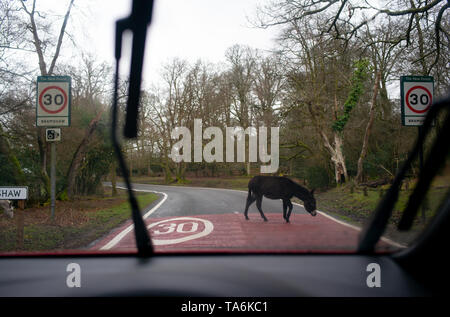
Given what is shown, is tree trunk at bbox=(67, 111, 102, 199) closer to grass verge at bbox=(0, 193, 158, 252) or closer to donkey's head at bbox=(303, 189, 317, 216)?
grass verge at bbox=(0, 193, 158, 252)

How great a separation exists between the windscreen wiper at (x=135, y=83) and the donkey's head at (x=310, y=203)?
268cm

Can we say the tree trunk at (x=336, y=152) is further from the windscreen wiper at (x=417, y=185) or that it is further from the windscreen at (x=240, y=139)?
the windscreen wiper at (x=417, y=185)

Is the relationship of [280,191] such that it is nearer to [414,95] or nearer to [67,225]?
[414,95]

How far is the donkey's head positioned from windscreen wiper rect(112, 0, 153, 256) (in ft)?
8.81

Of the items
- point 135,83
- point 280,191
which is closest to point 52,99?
point 135,83

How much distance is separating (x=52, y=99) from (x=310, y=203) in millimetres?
4242

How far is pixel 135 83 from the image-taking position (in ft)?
7.61

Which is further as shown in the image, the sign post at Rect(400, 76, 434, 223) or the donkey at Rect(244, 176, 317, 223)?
the donkey at Rect(244, 176, 317, 223)

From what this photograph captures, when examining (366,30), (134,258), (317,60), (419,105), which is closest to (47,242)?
(134,258)

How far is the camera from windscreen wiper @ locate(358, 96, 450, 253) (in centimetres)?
180

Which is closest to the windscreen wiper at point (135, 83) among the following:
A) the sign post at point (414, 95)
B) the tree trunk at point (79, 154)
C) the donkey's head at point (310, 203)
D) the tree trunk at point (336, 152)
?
the tree trunk at point (79, 154)

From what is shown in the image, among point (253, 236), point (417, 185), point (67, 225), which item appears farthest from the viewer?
point (67, 225)

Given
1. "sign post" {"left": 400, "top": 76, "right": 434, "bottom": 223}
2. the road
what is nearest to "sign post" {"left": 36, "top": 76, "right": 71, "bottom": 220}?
the road
